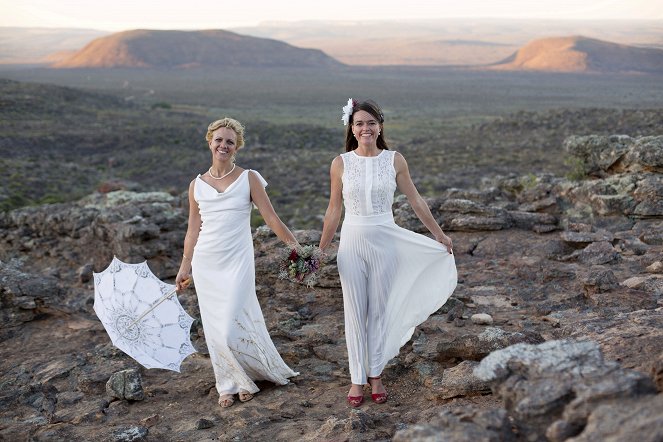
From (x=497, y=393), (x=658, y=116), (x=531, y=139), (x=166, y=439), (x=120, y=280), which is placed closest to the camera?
(x=497, y=393)

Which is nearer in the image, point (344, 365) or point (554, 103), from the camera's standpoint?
point (344, 365)

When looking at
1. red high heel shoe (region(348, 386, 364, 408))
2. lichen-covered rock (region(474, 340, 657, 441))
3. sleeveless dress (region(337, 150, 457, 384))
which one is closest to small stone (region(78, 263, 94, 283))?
sleeveless dress (region(337, 150, 457, 384))

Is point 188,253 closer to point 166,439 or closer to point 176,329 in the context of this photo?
point 176,329

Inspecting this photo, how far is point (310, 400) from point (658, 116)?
28.5 m

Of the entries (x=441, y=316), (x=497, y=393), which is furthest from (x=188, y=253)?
(x=497, y=393)

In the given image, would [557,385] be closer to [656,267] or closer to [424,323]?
[424,323]

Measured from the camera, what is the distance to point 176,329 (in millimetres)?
5793

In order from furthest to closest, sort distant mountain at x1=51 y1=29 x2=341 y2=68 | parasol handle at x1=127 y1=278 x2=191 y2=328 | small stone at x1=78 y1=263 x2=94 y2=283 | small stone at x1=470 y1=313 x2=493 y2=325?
1. distant mountain at x1=51 y1=29 x2=341 y2=68
2. small stone at x1=78 y1=263 x2=94 y2=283
3. small stone at x1=470 y1=313 x2=493 y2=325
4. parasol handle at x1=127 y1=278 x2=191 y2=328

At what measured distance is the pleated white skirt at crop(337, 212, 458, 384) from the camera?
5266 millimetres

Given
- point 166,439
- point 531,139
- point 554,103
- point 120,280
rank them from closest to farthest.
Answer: point 166,439 < point 120,280 < point 531,139 < point 554,103

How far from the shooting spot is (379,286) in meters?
5.34

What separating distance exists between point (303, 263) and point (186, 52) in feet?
458

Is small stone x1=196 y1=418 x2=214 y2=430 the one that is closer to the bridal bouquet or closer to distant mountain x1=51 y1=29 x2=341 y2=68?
the bridal bouquet

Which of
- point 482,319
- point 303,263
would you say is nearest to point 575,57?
point 482,319
